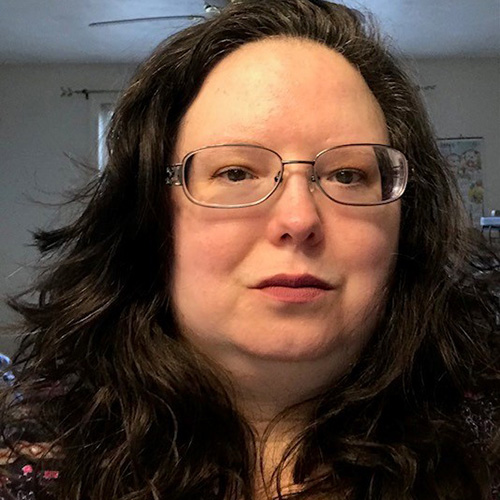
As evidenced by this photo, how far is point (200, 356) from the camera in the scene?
0.80m

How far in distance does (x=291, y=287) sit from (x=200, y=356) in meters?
0.16

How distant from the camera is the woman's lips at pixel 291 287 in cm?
72

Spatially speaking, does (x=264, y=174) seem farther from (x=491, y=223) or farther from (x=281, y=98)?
(x=491, y=223)

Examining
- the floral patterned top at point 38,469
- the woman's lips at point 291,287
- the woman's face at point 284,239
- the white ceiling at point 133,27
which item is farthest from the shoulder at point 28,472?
the white ceiling at point 133,27

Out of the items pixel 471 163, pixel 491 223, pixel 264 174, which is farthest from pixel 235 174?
pixel 471 163

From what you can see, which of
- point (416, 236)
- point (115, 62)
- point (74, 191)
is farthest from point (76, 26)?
point (416, 236)

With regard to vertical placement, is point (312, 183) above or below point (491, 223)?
above

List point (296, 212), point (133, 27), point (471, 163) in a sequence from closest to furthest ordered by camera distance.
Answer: point (296, 212)
point (133, 27)
point (471, 163)

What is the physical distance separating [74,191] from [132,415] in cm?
36

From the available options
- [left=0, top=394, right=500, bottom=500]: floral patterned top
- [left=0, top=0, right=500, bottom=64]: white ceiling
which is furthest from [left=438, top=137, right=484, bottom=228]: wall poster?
[left=0, top=394, right=500, bottom=500]: floral patterned top

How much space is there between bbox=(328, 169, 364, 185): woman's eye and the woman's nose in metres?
0.03

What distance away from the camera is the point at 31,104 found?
415 cm

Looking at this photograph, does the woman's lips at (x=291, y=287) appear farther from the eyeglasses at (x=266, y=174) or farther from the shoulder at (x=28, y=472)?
the shoulder at (x=28, y=472)

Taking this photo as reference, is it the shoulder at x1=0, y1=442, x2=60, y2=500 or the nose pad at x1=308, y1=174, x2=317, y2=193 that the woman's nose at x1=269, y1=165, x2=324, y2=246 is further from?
the shoulder at x1=0, y1=442, x2=60, y2=500
